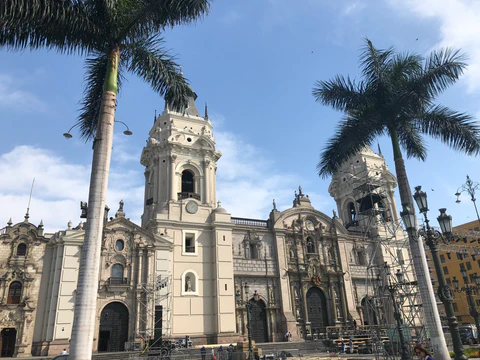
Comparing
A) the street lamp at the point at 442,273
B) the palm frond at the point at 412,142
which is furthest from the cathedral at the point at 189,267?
the street lamp at the point at 442,273

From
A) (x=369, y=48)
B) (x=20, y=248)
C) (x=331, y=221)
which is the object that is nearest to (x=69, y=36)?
(x=369, y=48)

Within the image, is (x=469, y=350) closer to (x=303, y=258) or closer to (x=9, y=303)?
(x=303, y=258)

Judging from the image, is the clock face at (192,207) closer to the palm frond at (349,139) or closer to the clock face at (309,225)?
the clock face at (309,225)

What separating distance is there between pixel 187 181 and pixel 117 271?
10.8m

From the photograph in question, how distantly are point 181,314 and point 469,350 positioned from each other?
19.3 metres

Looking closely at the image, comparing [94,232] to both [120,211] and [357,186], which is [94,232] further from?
[357,186]

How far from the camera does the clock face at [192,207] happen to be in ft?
112

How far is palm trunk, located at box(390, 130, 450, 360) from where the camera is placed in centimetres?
1577

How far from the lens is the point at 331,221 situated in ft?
135

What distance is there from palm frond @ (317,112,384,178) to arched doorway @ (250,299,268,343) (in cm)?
1748

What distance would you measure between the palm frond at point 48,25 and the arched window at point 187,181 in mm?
23001

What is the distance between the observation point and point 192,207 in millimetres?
34500

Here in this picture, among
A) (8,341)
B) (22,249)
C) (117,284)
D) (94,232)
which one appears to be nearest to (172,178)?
(117,284)

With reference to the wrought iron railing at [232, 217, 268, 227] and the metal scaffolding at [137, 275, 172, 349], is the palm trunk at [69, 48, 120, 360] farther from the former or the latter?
the wrought iron railing at [232, 217, 268, 227]
